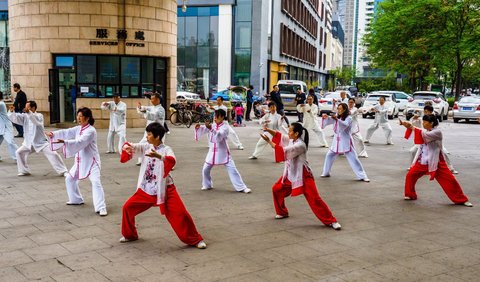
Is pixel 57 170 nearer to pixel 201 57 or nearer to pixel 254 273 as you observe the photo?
pixel 254 273

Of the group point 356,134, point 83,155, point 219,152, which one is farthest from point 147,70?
point 83,155

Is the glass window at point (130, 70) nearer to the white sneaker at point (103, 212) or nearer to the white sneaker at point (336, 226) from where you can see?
the white sneaker at point (103, 212)

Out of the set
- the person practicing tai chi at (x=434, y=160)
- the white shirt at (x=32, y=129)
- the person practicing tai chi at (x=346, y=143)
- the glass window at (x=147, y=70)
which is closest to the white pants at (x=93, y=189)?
the white shirt at (x=32, y=129)

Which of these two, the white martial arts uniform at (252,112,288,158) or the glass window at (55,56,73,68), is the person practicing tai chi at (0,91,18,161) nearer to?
the white martial arts uniform at (252,112,288,158)

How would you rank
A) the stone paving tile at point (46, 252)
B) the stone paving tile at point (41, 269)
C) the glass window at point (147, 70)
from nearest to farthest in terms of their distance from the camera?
1. the stone paving tile at point (41, 269)
2. the stone paving tile at point (46, 252)
3. the glass window at point (147, 70)

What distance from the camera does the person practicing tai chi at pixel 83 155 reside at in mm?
7562

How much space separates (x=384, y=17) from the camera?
43.4 metres

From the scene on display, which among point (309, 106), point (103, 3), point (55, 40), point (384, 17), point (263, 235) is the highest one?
point (384, 17)

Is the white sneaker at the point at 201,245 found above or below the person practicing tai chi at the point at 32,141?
below

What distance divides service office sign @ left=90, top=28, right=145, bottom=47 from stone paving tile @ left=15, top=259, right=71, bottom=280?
14.2 meters

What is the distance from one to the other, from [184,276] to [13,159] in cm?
837

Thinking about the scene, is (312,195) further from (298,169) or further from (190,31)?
(190,31)

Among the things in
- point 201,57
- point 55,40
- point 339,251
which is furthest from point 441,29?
point 339,251

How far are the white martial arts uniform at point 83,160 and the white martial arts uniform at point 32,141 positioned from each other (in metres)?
2.46
